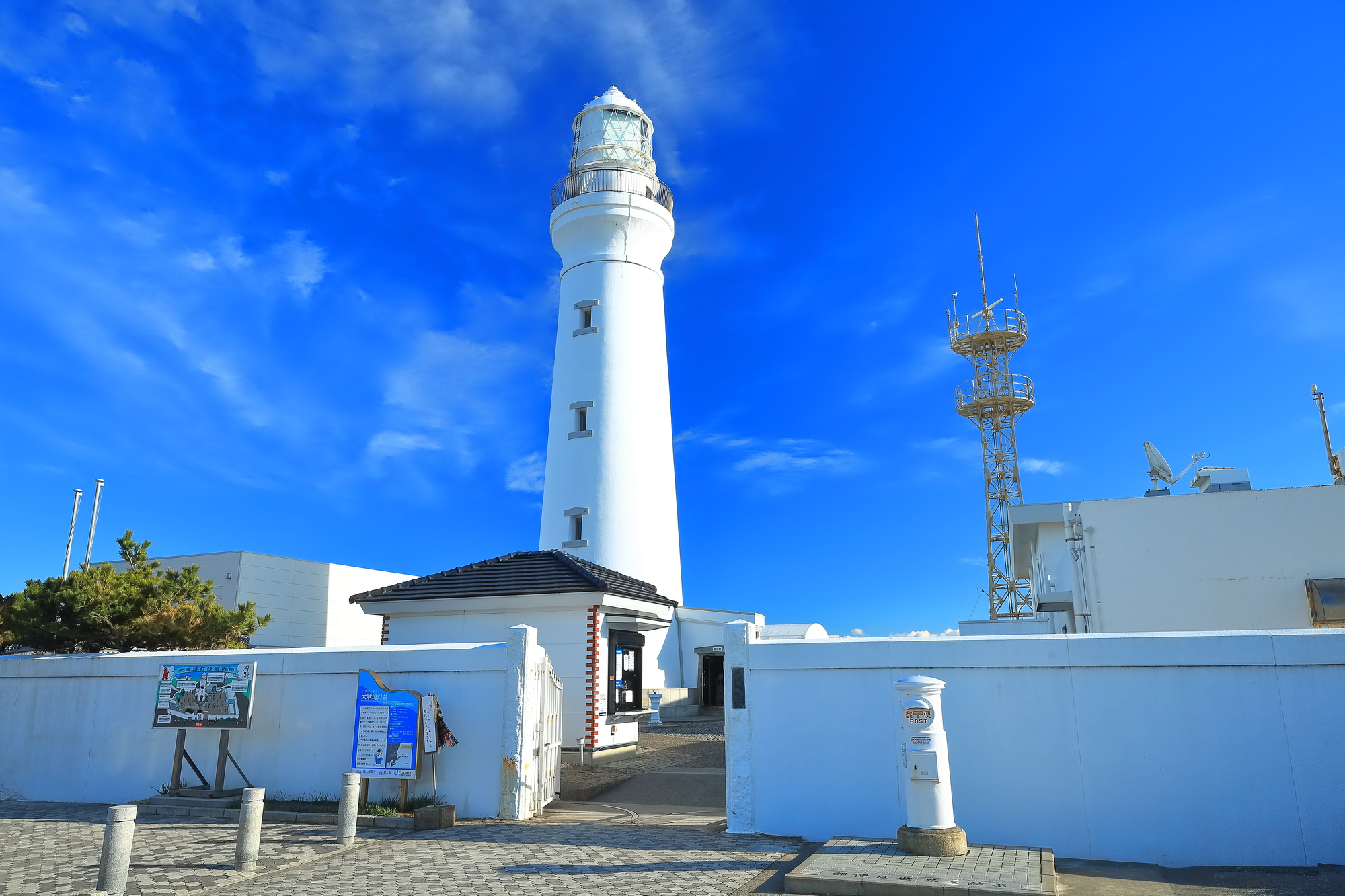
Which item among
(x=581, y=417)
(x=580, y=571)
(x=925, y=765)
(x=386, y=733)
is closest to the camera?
(x=925, y=765)

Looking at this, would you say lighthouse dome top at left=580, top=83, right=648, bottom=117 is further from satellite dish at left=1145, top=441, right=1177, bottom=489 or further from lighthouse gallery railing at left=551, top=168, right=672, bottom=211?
satellite dish at left=1145, top=441, right=1177, bottom=489

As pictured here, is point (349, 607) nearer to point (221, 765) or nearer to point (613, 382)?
→ point (613, 382)

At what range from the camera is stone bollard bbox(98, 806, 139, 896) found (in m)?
8.07

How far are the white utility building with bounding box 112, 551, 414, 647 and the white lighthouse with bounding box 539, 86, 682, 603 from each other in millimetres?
10455

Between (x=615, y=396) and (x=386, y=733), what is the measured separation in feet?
55.2

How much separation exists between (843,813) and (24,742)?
13707 mm

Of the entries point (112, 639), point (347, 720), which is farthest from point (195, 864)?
point (112, 639)

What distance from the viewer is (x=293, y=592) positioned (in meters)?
33.1

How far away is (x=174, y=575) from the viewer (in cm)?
2106

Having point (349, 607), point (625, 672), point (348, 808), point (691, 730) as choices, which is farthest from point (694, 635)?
point (348, 808)

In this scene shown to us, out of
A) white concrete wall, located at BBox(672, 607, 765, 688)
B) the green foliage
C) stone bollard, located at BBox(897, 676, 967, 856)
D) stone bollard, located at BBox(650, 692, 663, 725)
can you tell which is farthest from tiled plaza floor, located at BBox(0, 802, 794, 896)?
white concrete wall, located at BBox(672, 607, 765, 688)

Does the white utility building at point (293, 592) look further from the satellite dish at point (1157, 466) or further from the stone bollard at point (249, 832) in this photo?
the satellite dish at point (1157, 466)

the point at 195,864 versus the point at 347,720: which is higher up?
the point at 347,720

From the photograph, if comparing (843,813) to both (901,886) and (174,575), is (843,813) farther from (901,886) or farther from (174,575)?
(174,575)
